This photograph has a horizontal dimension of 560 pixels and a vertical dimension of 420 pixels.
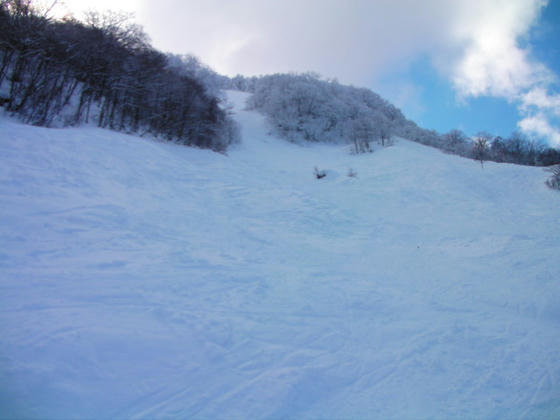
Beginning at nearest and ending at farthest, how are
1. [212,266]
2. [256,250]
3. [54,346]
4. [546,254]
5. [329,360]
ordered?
[54,346]
[329,360]
[212,266]
[256,250]
[546,254]

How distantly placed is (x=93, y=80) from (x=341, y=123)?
3766cm

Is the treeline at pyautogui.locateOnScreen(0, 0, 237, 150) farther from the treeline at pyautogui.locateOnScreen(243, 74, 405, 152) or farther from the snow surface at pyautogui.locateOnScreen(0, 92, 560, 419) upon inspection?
the treeline at pyautogui.locateOnScreen(243, 74, 405, 152)

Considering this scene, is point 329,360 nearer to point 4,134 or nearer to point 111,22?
point 4,134

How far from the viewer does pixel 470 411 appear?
2744 millimetres

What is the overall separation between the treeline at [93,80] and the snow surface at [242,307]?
20.4 feet

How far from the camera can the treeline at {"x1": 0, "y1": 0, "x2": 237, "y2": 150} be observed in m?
12.9

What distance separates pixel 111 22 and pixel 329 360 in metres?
24.6

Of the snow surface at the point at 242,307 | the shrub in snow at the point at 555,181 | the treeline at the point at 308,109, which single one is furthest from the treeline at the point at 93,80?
the shrub in snow at the point at 555,181

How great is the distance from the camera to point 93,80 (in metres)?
17.2

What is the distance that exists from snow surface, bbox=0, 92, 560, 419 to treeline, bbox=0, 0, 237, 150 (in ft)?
20.4

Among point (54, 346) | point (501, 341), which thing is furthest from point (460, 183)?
point (54, 346)

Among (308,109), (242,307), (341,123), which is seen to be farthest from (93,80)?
(341,123)

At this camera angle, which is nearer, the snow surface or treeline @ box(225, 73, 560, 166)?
the snow surface

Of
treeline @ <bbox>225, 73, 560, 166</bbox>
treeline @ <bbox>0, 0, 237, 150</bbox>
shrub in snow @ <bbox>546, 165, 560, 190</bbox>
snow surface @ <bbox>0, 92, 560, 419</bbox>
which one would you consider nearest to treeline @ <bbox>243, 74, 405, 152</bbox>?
treeline @ <bbox>225, 73, 560, 166</bbox>
